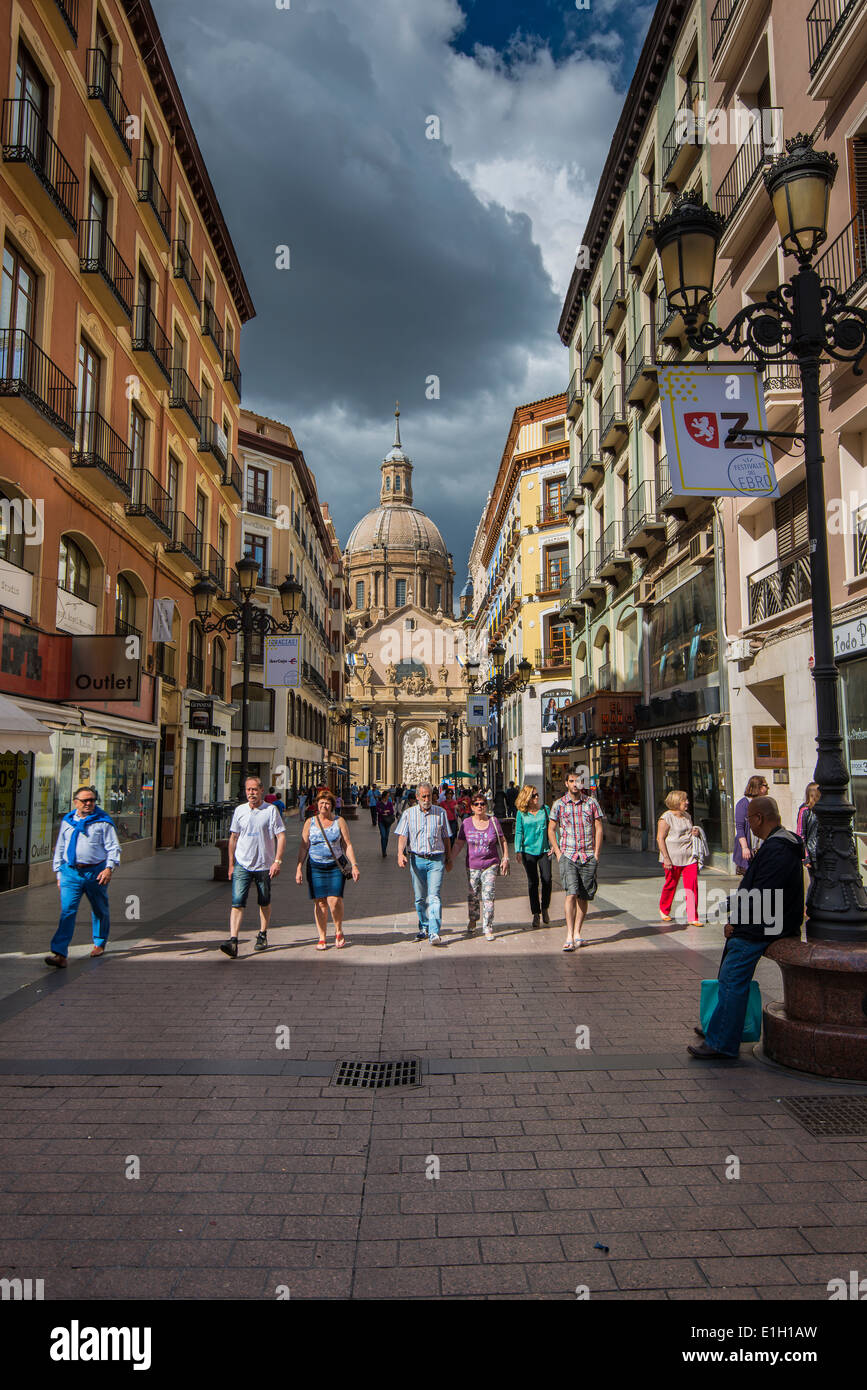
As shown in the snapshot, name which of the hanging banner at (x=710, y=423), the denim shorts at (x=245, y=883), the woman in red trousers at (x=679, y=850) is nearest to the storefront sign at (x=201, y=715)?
the denim shorts at (x=245, y=883)

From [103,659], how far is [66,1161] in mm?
11027

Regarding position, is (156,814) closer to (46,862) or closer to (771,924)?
(46,862)

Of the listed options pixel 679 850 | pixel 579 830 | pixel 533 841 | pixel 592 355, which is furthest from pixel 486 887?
pixel 592 355

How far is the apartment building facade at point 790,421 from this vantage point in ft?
35.1

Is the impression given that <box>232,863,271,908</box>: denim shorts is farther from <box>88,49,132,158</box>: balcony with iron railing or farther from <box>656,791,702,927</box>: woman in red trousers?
<box>88,49,132,158</box>: balcony with iron railing

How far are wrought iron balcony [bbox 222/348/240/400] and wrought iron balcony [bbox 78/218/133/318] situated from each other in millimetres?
9079

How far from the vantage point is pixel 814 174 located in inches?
221

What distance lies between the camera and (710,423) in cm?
697

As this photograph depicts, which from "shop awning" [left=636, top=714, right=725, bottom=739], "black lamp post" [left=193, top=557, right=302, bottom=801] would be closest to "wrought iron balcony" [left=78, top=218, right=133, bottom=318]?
"black lamp post" [left=193, top=557, right=302, bottom=801]

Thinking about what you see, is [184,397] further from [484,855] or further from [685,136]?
[484,855]

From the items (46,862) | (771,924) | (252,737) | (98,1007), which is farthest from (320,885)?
(252,737)

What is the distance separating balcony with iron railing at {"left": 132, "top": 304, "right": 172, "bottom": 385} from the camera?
59.7 ft

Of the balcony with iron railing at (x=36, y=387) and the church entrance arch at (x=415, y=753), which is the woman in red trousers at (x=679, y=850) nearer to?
the balcony with iron railing at (x=36, y=387)

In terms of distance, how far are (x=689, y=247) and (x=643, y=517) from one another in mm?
13348
